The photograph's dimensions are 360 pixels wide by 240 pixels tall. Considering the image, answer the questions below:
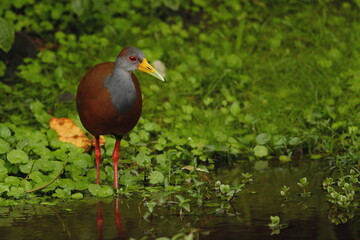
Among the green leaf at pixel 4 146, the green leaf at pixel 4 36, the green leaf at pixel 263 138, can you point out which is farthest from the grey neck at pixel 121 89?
the green leaf at pixel 263 138

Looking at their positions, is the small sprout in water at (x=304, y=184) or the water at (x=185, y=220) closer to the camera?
the water at (x=185, y=220)

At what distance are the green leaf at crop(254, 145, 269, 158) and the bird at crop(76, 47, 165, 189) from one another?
1.31m

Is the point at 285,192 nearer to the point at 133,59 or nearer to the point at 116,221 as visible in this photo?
the point at 116,221

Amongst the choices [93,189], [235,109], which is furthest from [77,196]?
[235,109]

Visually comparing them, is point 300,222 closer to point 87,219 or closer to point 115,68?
point 87,219

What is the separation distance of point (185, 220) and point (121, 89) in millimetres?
1220

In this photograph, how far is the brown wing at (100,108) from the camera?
210 inches

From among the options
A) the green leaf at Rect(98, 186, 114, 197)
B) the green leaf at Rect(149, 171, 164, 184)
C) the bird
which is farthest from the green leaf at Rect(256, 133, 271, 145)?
the green leaf at Rect(98, 186, 114, 197)

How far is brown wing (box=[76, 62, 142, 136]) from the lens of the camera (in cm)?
534

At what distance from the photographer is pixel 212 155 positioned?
6414 millimetres

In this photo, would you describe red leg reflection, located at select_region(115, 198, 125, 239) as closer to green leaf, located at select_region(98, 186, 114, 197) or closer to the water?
the water

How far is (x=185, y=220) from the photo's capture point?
4605mm

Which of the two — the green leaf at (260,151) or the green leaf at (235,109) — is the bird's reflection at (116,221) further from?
the green leaf at (235,109)

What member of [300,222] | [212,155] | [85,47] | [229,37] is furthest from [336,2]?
[300,222]
